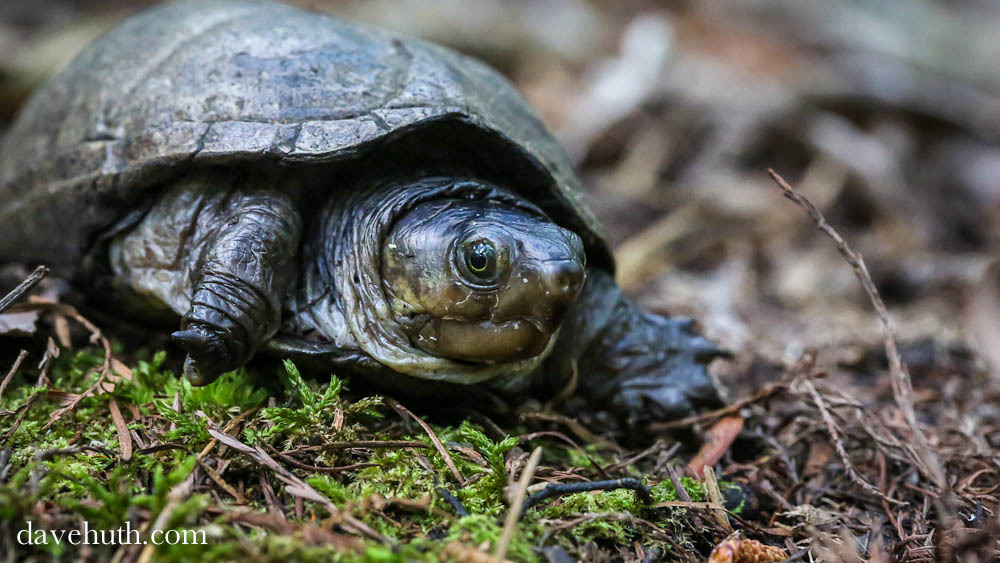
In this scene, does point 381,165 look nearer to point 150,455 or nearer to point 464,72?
point 464,72

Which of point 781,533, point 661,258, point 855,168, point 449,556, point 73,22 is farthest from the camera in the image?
point 73,22

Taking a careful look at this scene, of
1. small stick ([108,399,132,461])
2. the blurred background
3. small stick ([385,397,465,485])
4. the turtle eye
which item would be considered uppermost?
the turtle eye

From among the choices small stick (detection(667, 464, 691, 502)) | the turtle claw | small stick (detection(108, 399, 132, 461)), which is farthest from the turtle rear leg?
small stick (detection(667, 464, 691, 502))

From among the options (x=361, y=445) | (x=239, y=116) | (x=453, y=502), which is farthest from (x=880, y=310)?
(x=239, y=116)

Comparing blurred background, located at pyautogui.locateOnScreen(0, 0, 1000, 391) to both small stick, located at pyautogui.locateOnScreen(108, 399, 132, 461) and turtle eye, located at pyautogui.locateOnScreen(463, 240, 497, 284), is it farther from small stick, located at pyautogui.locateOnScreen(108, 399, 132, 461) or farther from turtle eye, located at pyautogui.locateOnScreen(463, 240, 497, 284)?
small stick, located at pyautogui.locateOnScreen(108, 399, 132, 461)

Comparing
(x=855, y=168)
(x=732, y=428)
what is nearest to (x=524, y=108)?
(x=732, y=428)

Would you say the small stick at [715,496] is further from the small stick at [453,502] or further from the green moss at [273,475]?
the small stick at [453,502]

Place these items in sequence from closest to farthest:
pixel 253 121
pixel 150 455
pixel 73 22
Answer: pixel 150 455, pixel 253 121, pixel 73 22

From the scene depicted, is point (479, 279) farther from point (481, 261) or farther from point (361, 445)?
point (361, 445)
